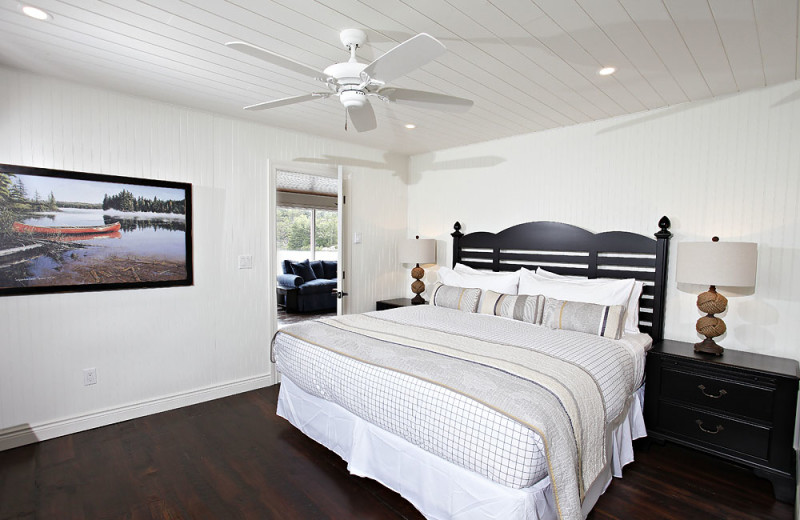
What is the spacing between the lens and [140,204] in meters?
3.21

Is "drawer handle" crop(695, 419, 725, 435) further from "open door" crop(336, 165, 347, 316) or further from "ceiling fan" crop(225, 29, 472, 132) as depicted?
"open door" crop(336, 165, 347, 316)

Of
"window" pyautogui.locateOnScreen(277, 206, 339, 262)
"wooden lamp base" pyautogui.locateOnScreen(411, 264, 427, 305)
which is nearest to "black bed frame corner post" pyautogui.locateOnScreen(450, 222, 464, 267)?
"wooden lamp base" pyautogui.locateOnScreen(411, 264, 427, 305)

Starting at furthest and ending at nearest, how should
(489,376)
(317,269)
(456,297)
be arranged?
(317,269), (456,297), (489,376)

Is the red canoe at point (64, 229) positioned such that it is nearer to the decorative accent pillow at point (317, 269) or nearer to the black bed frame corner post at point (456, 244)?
the black bed frame corner post at point (456, 244)

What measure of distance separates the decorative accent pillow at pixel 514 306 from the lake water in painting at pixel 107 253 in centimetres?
260

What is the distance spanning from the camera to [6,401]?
2.74 meters

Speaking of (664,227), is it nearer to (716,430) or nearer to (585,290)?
(585,290)

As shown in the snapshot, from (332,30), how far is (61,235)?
7.90 ft

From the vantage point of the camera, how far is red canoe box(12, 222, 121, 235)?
2.74 metres

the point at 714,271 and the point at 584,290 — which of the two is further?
the point at 584,290

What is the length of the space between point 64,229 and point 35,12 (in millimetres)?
1492

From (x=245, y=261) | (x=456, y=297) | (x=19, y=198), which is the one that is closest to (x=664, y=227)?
(x=456, y=297)

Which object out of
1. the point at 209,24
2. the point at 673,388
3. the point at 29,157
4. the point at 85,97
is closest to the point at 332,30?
the point at 209,24

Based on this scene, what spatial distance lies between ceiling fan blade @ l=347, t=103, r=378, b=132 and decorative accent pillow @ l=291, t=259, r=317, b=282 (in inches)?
217
